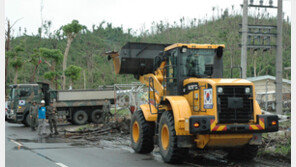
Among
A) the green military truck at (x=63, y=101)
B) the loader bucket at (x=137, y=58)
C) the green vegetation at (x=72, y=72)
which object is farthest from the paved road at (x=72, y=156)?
the green vegetation at (x=72, y=72)

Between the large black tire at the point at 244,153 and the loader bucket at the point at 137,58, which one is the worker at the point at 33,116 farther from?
the large black tire at the point at 244,153

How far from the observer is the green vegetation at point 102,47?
1507 inches

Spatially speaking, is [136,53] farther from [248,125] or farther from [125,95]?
[125,95]

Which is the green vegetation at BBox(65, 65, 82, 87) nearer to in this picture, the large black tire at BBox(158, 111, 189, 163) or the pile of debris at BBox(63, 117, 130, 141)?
the pile of debris at BBox(63, 117, 130, 141)

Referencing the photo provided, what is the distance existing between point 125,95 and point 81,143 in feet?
37.4

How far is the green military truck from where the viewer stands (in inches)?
979

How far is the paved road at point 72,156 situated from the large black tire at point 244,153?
7.32 ft

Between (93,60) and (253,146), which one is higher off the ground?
(93,60)

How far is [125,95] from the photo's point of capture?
26375 mm

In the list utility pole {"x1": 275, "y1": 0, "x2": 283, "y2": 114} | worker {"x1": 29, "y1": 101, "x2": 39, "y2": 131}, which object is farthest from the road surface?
utility pole {"x1": 275, "y1": 0, "x2": 283, "y2": 114}

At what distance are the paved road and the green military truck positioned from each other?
11.0 meters

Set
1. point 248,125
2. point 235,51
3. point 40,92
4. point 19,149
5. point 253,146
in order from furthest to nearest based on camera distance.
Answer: point 235,51 < point 40,92 < point 19,149 < point 253,146 < point 248,125

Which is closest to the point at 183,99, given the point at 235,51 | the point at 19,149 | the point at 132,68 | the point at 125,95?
the point at 132,68

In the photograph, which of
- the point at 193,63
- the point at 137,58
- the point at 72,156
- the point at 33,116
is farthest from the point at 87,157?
the point at 33,116
